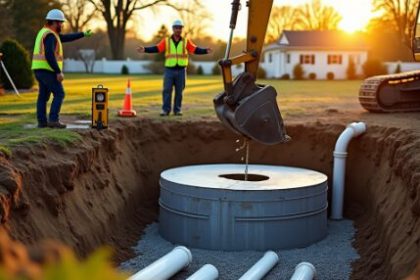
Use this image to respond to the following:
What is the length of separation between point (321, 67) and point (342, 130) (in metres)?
37.6

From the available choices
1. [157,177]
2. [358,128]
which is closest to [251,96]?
[358,128]

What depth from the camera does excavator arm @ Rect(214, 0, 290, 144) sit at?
8641mm

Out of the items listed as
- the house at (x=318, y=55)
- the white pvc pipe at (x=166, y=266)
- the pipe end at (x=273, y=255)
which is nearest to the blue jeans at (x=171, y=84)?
the pipe end at (x=273, y=255)

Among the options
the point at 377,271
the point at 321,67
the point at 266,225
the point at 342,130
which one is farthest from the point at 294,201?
the point at 321,67

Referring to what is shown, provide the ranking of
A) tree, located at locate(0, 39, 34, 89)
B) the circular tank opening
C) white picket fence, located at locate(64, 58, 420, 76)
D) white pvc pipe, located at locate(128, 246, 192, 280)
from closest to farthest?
white pvc pipe, located at locate(128, 246, 192, 280) → the circular tank opening → tree, located at locate(0, 39, 34, 89) → white picket fence, located at locate(64, 58, 420, 76)

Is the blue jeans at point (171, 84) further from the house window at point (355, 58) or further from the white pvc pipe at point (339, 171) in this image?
the house window at point (355, 58)

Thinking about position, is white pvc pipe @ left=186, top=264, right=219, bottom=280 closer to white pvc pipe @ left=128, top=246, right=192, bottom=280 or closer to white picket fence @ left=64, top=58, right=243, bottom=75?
white pvc pipe @ left=128, top=246, right=192, bottom=280

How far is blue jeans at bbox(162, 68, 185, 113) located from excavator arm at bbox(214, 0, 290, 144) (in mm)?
4517

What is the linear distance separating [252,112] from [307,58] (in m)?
42.3

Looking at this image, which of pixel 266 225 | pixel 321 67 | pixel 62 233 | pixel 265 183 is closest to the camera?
pixel 62 233

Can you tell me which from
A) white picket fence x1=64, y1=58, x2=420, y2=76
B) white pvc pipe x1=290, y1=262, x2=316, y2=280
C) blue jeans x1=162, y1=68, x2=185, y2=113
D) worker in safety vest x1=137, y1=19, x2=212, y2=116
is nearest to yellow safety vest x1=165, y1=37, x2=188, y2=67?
worker in safety vest x1=137, y1=19, x2=212, y2=116

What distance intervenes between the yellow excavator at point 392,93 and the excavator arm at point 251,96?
561 centimetres

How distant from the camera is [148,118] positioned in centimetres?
1283

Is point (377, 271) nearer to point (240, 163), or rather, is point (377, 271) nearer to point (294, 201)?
point (294, 201)
